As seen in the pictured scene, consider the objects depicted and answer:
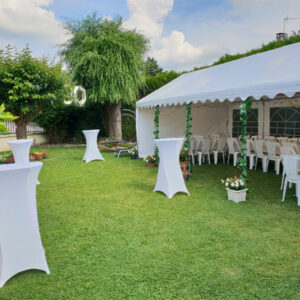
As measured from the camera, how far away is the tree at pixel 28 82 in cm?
943

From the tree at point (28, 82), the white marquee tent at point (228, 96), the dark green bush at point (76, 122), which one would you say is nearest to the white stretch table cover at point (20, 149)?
the white marquee tent at point (228, 96)

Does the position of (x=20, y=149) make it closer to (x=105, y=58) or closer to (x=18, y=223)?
(x=18, y=223)

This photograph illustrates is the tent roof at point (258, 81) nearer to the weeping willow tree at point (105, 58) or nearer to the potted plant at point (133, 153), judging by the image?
the potted plant at point (133, 153)

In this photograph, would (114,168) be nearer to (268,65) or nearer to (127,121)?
(268,65)

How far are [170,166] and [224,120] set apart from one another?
635 cm

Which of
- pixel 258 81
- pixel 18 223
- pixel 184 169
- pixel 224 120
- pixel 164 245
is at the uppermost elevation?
pixel 258 81

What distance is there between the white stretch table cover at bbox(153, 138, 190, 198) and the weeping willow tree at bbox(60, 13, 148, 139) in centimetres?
825

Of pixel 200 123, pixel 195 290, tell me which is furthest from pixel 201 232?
pixel 200 123

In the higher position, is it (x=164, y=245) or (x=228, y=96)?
(x=228, y=96)

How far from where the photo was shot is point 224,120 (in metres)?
10.8

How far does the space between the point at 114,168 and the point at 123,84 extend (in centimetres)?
577

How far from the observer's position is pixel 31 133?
15172mm

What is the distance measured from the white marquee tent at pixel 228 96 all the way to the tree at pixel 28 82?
3.23 metres

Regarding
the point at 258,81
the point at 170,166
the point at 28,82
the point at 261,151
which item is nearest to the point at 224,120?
the point at 261,151
